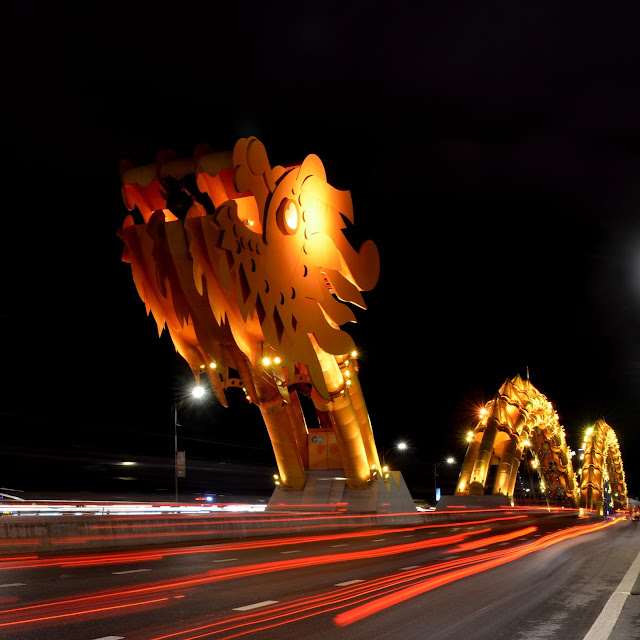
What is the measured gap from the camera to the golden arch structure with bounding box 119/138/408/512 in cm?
2853

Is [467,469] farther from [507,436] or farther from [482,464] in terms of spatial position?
[507,436]

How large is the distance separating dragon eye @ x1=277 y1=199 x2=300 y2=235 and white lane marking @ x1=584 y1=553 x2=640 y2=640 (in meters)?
18.4

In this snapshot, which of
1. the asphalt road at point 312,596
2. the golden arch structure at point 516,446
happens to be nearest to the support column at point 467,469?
the golden arch structure at point 516,446

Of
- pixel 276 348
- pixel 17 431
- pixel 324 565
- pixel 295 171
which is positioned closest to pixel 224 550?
pixel 324 565

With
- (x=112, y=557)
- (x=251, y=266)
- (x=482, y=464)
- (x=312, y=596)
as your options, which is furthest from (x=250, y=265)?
(x=482, y=464)

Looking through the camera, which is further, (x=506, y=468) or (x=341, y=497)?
(x=506, y=468)

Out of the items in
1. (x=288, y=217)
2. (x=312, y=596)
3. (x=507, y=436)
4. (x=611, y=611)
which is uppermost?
(x=288, y=217)

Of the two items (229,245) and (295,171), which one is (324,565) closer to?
(229,245)

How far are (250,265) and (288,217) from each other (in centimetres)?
288

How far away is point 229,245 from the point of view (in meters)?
28.0

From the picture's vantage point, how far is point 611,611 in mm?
9812

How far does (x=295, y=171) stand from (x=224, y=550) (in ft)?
52.1

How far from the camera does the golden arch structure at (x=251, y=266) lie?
28.5 m

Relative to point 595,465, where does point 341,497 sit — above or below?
below
